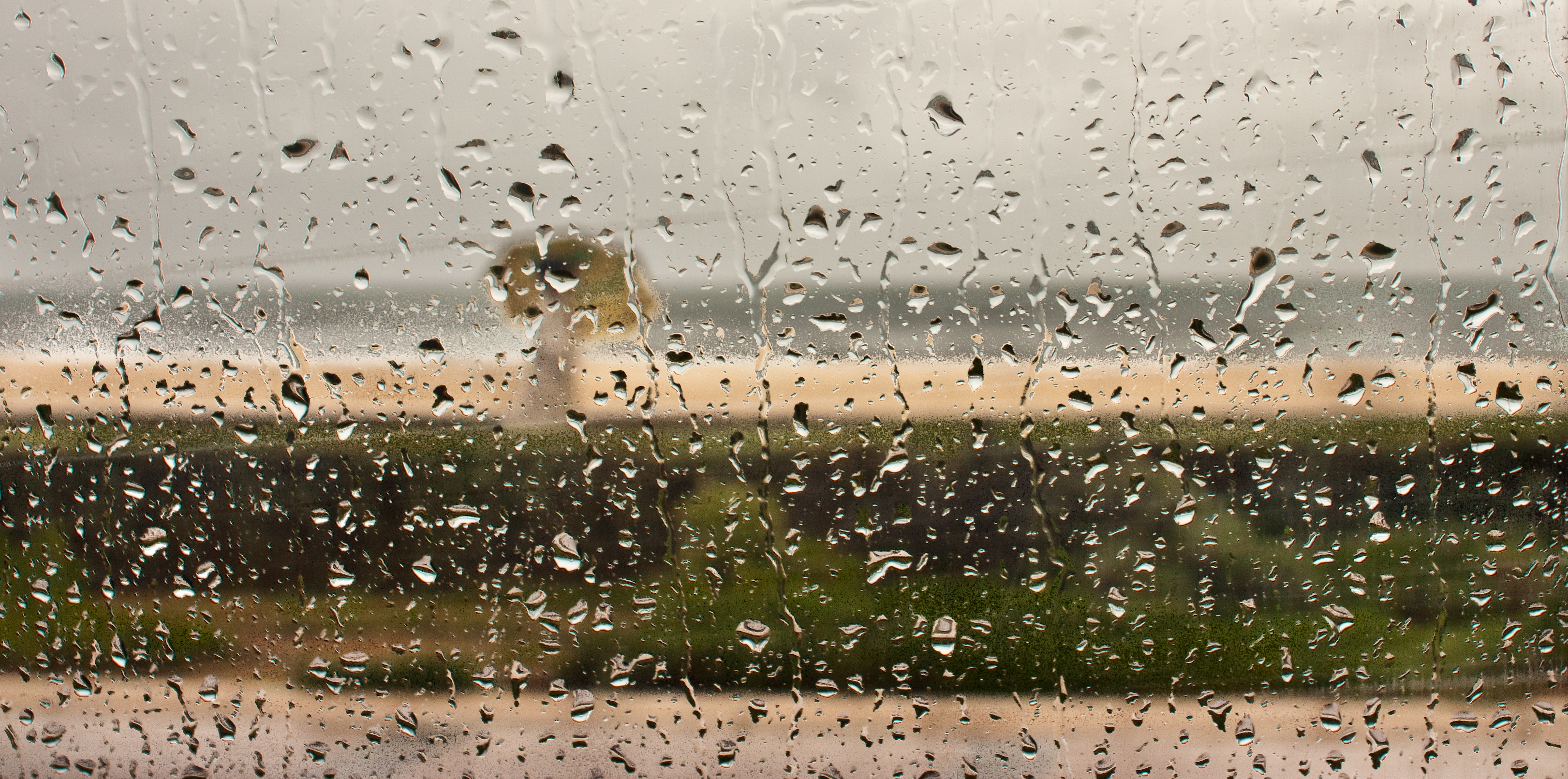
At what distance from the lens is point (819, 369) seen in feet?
2.33

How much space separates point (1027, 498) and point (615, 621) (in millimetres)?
446

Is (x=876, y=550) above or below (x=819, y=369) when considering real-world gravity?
below

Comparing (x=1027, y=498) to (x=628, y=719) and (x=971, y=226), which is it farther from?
(x=628, y=719)

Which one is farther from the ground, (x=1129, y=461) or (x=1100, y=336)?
(x=1100, y=336)

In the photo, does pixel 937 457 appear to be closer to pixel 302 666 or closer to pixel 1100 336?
pixel 1100 336

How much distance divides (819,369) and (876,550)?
0.64 ft

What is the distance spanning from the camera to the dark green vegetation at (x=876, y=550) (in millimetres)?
720

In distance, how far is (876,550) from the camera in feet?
2.36

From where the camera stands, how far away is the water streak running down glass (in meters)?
0.71

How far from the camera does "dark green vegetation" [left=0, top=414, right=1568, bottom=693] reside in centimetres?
72

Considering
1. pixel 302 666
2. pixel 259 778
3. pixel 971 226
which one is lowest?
pixel 259 778

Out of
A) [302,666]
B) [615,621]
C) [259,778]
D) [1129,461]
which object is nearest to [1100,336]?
[1129,461]

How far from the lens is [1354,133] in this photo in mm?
713

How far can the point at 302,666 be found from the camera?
75 cm
